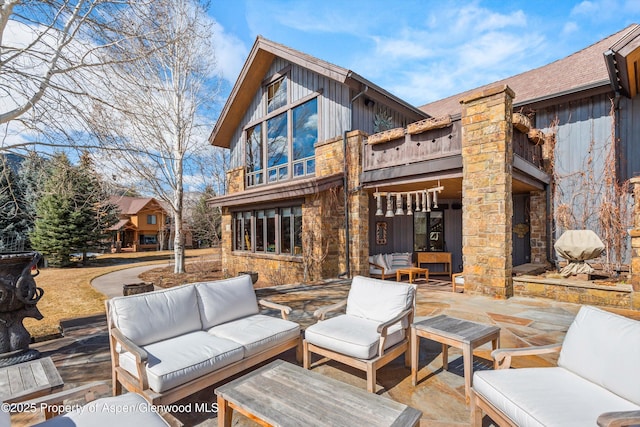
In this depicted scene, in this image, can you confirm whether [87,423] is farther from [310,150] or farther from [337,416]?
[310,150]

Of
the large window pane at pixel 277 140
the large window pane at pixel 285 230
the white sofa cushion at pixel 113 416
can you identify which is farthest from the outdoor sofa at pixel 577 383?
the large window pane at pixel 277 140

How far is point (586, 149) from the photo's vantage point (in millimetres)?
8109

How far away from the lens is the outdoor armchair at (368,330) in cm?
293

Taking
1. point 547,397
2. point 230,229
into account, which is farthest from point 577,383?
point 230,229

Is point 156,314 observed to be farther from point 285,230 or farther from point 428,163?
point 285,230

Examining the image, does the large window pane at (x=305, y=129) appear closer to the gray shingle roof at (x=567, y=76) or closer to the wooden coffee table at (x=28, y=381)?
the gray shingle roof at (x=567, y=76)

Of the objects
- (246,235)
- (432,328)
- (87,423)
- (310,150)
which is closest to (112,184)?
(246,235)

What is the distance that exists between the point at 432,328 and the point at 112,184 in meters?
9.53

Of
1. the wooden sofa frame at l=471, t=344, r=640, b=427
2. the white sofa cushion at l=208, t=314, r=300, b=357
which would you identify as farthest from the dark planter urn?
the wooden sofa frame at l=471, t=344, r=640, b=427

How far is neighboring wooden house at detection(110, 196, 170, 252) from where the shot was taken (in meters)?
29.0

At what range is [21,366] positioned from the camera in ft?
8.14

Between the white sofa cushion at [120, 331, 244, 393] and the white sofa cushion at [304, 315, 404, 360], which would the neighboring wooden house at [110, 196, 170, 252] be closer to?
the white sofa cushion at [120, 331, 244, 393]

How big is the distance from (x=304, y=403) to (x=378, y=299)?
182 cm

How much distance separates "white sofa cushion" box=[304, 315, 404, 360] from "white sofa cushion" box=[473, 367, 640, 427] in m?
0.95
